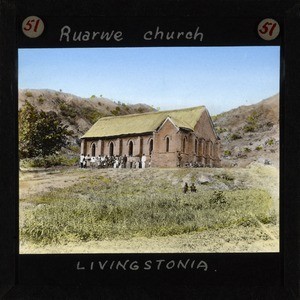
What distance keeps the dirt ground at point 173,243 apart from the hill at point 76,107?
0.97ft

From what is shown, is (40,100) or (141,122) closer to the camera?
(40,100)

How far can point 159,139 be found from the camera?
3326mm

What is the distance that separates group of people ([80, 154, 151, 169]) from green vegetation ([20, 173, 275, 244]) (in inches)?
2.4

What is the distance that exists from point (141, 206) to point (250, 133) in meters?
0.65

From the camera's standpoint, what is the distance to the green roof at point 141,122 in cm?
326

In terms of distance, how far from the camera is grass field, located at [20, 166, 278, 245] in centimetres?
325

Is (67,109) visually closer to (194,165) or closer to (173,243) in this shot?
(194,165)
